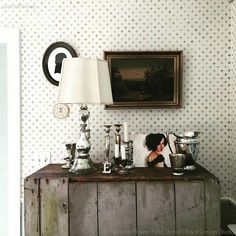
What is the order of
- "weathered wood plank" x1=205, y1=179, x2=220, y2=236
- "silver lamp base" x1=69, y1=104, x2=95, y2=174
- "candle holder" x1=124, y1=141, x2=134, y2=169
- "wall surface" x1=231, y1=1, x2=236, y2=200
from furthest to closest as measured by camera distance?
1. "wall surface" x1=231, y1=1, x2=236, y2=200
2. "candle holder" x1=124, y1=141, x2=134, y2=169
3. "silver lamp base" x1=69, y1=104, x2=95, y2=174
4. "weathered wood plank" x1=205, y1=179, x2=220, y2=236

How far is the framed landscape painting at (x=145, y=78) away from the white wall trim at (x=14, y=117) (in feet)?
2.34

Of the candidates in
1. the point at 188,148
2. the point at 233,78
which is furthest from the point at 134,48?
the point at 188,148

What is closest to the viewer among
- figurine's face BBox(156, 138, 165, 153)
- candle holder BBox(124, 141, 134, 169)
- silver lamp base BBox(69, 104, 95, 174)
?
silver lamp base BBox(69, 104, 95, 174)

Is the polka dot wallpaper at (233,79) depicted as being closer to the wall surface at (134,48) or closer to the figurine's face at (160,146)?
the wall surface at (134,48)

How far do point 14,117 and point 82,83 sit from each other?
84cm

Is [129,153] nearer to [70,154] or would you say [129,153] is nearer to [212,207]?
[70,154]

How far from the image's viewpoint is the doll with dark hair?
2.05m

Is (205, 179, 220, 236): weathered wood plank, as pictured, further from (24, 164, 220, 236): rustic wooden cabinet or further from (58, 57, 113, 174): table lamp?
(58, 57, 113, 174): table lamp

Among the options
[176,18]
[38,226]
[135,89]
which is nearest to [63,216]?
[38,226]

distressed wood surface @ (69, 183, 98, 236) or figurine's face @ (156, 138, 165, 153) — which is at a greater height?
figurine's face @ (156, 138, 165, 153)

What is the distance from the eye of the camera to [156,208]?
1715mm

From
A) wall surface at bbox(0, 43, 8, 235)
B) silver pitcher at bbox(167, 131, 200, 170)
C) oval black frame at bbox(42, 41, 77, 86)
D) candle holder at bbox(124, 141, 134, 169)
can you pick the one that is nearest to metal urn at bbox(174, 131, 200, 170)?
silver pitcher at bbox(167, 131, 200, 170)

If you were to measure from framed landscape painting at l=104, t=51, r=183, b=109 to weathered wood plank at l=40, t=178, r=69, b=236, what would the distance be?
777 mm

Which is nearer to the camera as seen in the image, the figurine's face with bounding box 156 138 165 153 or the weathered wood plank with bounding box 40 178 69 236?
the weathered wood plank with bounding box 40 178 69 236
